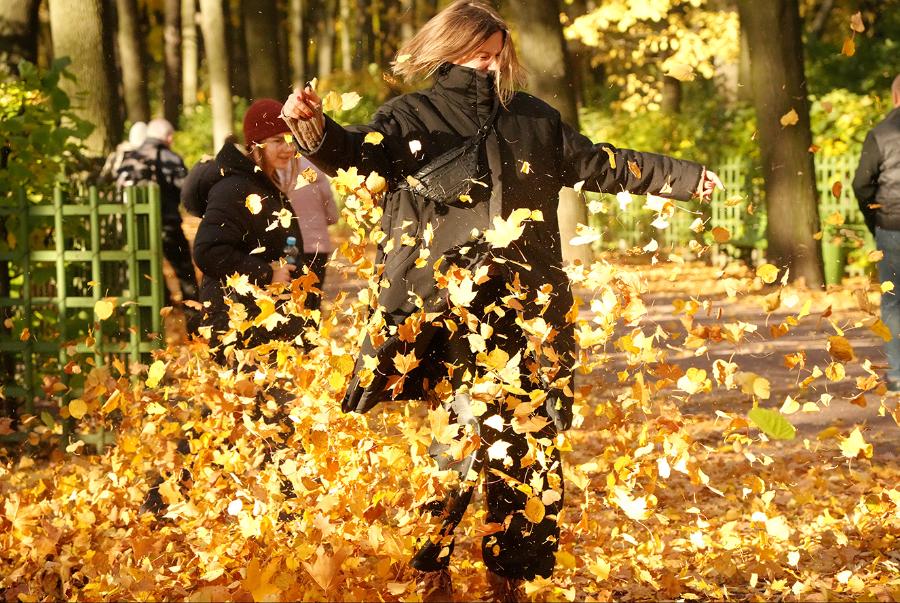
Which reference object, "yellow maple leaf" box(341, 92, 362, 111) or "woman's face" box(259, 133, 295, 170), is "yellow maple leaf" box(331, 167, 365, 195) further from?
"woman's face" box(259, 133, 295, 170)

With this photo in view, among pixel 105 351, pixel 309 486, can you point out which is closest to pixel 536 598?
pixel 309 486

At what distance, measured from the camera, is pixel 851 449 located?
14.6 feet

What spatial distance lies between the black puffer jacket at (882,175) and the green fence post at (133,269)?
14.0ft

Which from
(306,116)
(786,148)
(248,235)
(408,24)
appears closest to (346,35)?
(408,24)

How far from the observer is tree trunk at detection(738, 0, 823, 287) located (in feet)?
48.6

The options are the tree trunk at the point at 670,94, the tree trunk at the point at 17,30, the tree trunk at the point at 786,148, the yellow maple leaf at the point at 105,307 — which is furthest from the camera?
the tree trunk at the point at 670,94

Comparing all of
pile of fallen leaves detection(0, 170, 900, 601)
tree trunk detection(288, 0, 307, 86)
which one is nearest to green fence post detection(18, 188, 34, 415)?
pile of fallen leaves detection(0, 170, 900, 601)

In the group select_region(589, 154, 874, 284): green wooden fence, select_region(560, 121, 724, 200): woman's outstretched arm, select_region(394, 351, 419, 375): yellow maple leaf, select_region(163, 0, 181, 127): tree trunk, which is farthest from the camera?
select_region(163, 0, 181, 127): tree trunk

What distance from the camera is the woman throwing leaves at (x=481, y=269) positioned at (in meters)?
4.25

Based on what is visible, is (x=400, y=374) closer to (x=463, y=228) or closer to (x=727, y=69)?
(x=463, y=228)

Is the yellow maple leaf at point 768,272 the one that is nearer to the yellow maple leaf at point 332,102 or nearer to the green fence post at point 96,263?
the yellow maple leaf at point 332,102

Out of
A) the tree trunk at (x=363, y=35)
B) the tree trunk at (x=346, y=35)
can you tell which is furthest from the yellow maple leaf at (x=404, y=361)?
the tree trunk at (x=346, y=35)

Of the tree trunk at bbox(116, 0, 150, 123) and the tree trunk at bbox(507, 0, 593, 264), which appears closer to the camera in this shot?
the tree trunk at bbox(507, 0, 593, 264)

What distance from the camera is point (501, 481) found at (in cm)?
446
